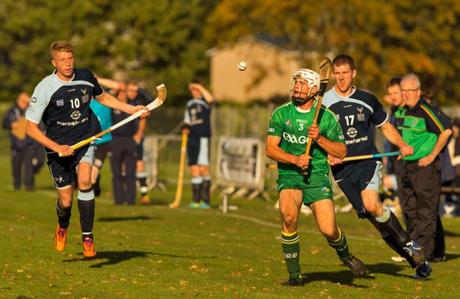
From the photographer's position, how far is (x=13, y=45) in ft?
214

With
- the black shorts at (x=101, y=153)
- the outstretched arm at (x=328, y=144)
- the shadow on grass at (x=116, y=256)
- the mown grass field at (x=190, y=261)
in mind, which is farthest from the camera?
the black shorts at (x=101, y=153)

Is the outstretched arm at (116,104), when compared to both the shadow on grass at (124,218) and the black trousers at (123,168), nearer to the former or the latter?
the shadow on grass at (124,218)

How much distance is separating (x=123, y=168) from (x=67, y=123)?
10153 mm

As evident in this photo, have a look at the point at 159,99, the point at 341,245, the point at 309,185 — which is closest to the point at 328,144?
the point at 309,185

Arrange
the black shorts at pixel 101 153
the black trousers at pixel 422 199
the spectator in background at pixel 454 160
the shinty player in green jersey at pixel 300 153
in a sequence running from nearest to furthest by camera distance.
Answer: the shinty player in green jersey at pixel 300 153 < the black trousers at pixel 422 199 < the black shorts at pixel 101 153 < the spectator in background at pixel 454 160

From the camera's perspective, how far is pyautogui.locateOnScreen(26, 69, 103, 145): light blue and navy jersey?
43.7 ft

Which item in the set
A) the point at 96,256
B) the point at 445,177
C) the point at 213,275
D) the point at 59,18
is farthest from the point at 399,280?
the point at 59,18

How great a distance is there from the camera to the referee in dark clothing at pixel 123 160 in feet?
76.1

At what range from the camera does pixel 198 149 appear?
24.0m

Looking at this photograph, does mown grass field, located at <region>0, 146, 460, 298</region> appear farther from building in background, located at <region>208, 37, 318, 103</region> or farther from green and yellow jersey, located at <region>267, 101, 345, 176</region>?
building in background, located at <region>208, 37, 318, 103</region>

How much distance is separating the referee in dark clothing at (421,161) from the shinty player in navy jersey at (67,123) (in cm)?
315

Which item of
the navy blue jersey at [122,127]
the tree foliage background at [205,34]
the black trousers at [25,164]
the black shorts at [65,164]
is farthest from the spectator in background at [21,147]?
the tree foliage background at [205,34]

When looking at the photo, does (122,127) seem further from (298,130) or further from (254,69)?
(254,69)

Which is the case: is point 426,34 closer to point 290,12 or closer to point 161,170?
point 290,12
